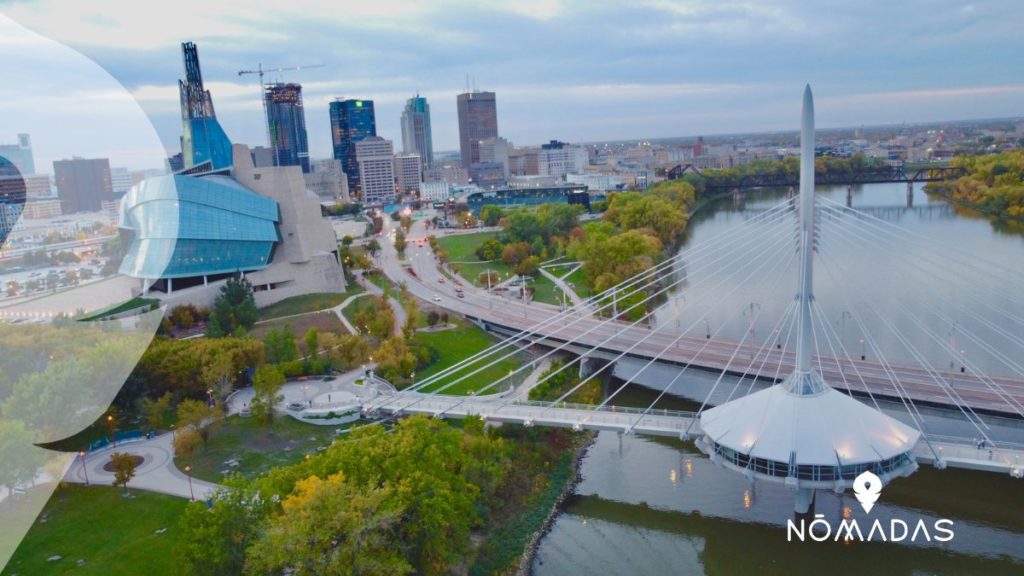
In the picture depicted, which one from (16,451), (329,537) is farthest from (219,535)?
(16,451)

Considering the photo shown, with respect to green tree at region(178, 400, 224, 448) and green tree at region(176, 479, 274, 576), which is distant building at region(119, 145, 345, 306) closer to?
green tree at region(178, 400, 224, 448)

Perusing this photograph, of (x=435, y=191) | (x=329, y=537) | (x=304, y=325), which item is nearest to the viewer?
(x=329, y=537)

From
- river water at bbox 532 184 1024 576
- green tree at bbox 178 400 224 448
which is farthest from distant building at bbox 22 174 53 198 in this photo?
green tree at bbox 178 400 224 448

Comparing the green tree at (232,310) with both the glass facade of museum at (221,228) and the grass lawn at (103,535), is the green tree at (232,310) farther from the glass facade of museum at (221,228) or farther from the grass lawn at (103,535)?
the grass lawn at (103,535)

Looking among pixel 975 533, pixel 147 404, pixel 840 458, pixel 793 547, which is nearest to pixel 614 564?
pixel 793 547

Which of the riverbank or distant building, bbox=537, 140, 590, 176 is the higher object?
distant building, bbox=537, 140, 590, 176

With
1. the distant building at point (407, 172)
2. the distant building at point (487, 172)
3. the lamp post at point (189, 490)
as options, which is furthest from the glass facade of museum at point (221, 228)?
the distant building at point (487, 172)

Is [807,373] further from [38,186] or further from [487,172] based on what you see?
[487,172]

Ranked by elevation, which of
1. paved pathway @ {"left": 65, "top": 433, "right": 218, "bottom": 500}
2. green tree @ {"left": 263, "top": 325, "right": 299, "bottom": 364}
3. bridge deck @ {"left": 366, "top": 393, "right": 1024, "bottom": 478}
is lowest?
paved pathway @ {"left": 65, "top": 433, "right": 218, "bottom": 500}
